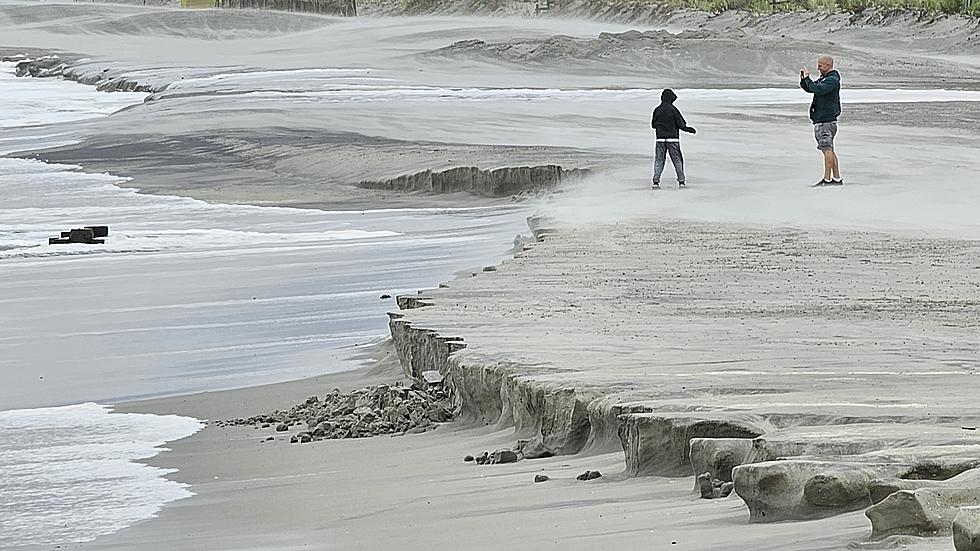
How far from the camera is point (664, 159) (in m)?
19.4

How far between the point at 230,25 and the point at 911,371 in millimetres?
69414

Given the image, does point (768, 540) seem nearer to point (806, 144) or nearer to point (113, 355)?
point (113, 355)

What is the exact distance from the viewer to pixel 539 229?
14.5m

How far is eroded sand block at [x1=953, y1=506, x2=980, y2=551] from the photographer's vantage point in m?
3.00

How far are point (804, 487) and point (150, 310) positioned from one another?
8.27 meters

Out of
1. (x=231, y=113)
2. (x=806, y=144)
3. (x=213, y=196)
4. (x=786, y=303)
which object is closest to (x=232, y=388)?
(x=786, y=303)

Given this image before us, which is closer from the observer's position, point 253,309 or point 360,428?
point 360,428

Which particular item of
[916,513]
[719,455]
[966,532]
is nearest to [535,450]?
[719,455]

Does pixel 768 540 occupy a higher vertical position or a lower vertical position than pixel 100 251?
higher

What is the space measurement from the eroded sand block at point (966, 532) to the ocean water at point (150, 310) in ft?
10.0

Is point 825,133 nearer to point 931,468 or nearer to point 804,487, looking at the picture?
point 931,468

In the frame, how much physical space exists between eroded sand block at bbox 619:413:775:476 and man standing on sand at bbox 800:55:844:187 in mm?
13720

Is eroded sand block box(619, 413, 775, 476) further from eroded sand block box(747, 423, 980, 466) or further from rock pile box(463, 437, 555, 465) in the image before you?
rock pile box(463, 437, 555, 465)

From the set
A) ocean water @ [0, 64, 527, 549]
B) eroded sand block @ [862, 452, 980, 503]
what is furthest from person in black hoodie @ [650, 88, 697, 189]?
eroded sand block @ [862, 452, 980, 503]
